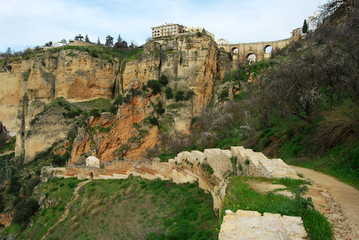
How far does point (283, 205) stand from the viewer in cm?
421

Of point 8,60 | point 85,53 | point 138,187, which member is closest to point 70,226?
point 138,187

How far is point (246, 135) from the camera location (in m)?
17.2

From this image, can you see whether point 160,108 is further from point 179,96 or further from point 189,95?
point 189,95

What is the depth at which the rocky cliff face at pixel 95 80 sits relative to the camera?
32938 mm

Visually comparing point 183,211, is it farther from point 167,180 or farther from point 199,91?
point 199,91

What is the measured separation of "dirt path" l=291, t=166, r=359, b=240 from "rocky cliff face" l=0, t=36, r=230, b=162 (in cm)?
2491

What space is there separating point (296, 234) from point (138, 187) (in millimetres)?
13924

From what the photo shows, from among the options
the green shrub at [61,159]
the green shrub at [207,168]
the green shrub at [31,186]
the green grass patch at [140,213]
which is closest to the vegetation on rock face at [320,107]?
the green shrub at [207,168]

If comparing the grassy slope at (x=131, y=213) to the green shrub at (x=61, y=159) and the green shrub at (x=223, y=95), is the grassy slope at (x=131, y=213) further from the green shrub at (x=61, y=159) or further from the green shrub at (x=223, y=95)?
the green shrub at (x=223, y=95)

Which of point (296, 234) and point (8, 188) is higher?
point (296, 234)

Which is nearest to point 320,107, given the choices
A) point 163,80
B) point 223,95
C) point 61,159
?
point 223,95

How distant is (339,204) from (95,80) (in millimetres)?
41448

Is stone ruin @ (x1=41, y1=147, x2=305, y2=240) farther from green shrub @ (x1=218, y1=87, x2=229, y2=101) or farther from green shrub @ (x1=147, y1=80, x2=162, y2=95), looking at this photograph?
green shrub @ (x1=218, y1=87, x2=229, y2=101)

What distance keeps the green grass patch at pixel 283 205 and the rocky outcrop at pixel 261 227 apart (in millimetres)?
333
